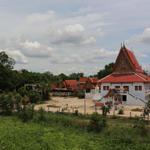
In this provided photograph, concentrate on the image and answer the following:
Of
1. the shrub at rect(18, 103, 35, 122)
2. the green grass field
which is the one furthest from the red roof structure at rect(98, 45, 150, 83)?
the green grass field

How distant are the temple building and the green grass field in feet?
49.0

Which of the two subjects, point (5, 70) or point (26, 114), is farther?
point (5, 70)

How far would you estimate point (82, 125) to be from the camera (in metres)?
14.8

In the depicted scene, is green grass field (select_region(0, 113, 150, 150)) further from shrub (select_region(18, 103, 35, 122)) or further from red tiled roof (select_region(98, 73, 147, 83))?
red tiled roof (select_region(98, 73, 147, 83))

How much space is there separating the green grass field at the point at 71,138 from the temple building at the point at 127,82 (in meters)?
14.9

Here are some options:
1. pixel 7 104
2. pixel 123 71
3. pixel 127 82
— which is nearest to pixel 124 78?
pixel 127 82

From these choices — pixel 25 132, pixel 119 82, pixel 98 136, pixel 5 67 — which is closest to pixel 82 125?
pixel 98 136

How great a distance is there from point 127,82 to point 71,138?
22347 millimetres

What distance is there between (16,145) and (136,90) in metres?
25.3

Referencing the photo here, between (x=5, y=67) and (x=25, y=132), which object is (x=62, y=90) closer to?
(x=5, y=67)

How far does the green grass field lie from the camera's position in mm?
10984

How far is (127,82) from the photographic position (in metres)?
31.8

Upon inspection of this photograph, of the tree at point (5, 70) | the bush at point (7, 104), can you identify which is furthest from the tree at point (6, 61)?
the bush at point (7, 104)

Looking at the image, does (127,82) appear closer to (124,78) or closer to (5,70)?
(124,78)
